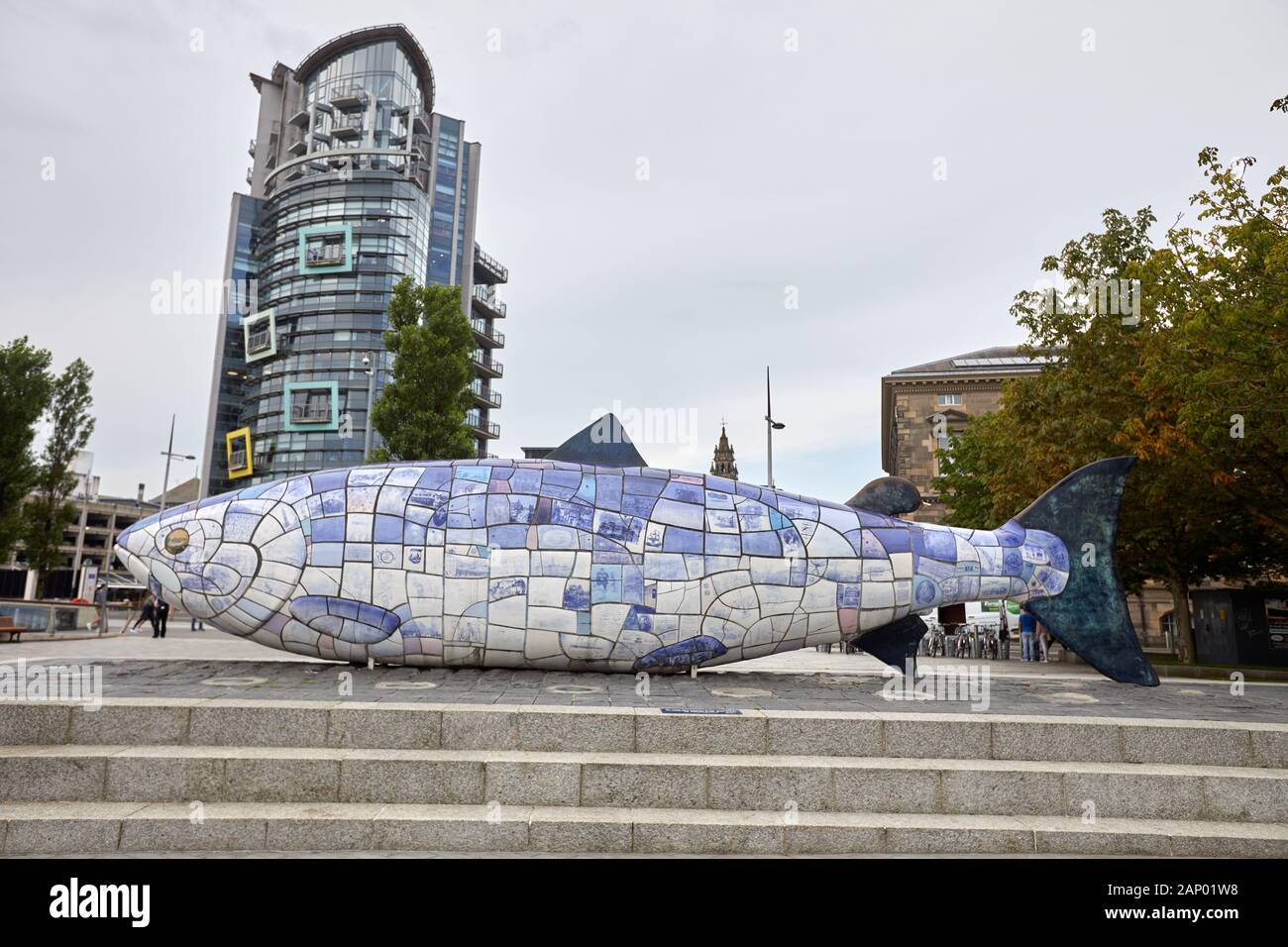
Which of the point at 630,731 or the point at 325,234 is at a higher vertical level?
the point at 325,234

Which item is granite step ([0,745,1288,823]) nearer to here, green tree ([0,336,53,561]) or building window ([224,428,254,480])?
green tree ([0,336,53,561])

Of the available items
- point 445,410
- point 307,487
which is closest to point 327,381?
point 445,410

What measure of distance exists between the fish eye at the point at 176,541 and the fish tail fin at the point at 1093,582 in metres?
9.76

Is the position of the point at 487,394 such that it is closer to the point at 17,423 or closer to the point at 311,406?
the point at 311,406

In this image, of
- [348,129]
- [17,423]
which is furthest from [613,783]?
[348,129]

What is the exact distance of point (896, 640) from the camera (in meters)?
9.90

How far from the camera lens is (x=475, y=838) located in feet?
19.0

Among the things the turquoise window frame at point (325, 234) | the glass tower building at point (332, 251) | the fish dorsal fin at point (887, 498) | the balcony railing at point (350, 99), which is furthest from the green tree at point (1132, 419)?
the balcony railing at point (350, 99)

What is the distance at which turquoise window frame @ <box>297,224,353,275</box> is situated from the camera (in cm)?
7206

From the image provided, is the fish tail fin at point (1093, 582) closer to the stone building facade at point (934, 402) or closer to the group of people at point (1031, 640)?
the group of people at point (1031, 640)

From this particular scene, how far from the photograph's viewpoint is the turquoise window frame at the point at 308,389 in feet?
233

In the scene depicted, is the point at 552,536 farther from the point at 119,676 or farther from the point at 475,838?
the point at 119,676

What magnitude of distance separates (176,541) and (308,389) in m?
67.9

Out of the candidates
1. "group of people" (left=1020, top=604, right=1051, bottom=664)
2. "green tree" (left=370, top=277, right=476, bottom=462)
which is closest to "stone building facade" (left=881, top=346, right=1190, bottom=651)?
"group of people" (left=1020, top=604, right=1051, bottom=664)
